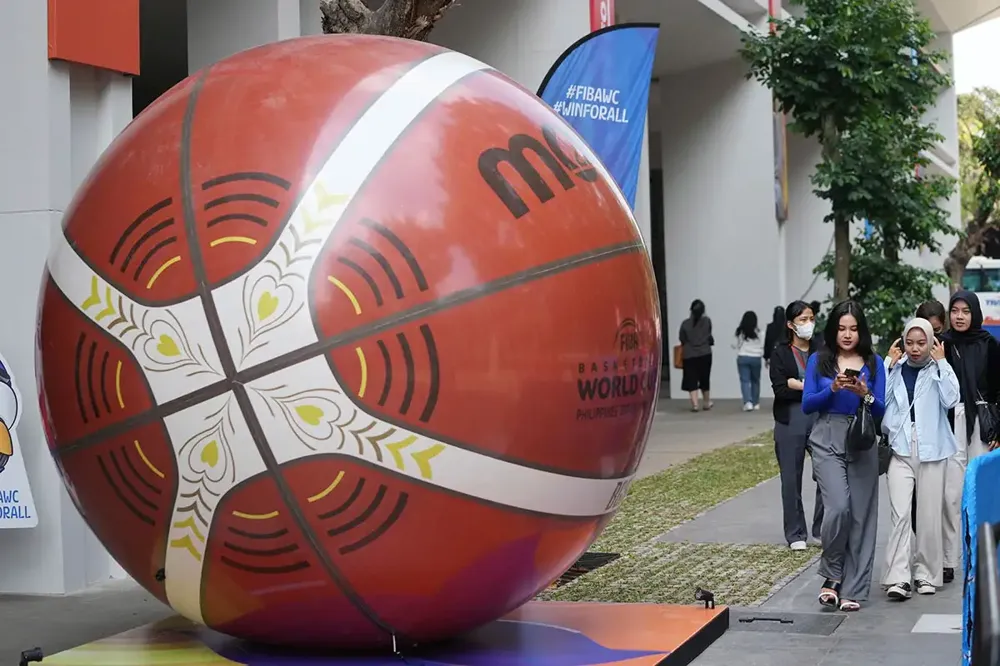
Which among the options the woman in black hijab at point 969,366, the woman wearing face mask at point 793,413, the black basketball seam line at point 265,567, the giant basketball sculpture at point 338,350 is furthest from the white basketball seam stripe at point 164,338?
the woman wearing face mask at point 793,413

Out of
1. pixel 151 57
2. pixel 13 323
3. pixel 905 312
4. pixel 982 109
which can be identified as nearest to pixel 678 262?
pixel 905 312

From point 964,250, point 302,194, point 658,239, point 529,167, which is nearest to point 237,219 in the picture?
point 302,194

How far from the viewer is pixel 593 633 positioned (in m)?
6.66

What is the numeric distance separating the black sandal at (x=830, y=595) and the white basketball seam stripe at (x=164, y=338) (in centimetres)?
436

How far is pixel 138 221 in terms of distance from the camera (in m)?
5.68

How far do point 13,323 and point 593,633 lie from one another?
14.1 feet

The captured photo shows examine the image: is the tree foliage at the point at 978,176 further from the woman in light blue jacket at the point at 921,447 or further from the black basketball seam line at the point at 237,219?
the black basketball seam line at the point at 237,219

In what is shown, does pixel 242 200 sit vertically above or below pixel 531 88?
below

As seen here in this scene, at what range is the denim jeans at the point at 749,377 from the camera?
24516 mm

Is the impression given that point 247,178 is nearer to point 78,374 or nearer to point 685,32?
point 78,374

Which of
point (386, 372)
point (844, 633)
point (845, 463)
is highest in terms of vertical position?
point (386, 372)

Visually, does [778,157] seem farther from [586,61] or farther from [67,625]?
[67,625]

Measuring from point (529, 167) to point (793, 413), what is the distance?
16.9 ft

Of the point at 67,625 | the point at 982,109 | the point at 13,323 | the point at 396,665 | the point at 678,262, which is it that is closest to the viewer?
the point at 396,665
